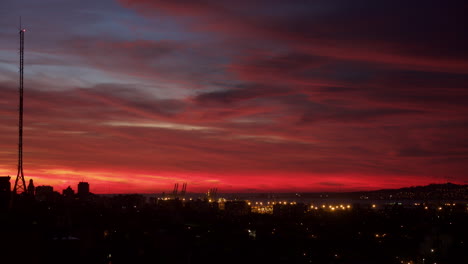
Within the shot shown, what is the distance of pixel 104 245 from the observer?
112 ft

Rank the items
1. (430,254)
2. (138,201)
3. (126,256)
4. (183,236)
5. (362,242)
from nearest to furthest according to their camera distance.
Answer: (126,256), (430,254), (183,236), (362,242), (138,201)

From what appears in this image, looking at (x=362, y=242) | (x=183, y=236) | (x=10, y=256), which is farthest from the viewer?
(x=362, y=242)

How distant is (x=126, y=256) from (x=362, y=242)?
23050 mm

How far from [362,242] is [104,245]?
22713 mm

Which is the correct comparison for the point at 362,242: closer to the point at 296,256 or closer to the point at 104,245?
the point at 296,256

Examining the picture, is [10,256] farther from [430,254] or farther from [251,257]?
[430,254]

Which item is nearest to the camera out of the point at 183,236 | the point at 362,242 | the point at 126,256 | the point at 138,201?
the point at 126,256

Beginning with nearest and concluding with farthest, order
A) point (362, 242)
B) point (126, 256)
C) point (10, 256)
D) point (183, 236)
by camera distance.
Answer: point (10, 256) < point (126, 256) < point (183, 236) < point (362, 242)

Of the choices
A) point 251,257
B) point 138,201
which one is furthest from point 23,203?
point 138,201

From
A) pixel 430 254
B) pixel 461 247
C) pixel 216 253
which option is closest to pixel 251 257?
pixel 216 253

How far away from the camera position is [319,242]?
44.5 m

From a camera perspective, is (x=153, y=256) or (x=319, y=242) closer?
(x=153, y=256)

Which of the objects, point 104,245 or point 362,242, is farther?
point 362,242

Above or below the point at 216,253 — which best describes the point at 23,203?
above
